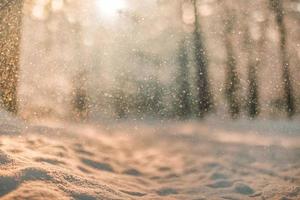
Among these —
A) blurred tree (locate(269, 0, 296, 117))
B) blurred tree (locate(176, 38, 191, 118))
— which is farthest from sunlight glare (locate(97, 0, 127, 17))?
blurred tree (locate(269, 0, 296, 117))

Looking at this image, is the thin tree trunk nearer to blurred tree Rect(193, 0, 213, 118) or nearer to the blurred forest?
Result: the blurred forest

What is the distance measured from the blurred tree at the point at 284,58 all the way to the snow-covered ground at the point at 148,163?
1288mm

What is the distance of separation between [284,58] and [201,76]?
2.12 metres

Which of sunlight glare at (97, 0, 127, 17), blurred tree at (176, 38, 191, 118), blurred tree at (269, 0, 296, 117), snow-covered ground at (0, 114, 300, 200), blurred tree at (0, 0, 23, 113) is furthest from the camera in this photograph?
blurred tree at (176, 38, 191, 118)

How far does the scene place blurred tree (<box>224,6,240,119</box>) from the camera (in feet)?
32.8

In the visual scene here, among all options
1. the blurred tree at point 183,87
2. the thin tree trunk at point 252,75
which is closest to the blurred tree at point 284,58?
the thin tree trunk at point 252,75

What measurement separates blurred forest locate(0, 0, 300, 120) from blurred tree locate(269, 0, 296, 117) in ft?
0.08

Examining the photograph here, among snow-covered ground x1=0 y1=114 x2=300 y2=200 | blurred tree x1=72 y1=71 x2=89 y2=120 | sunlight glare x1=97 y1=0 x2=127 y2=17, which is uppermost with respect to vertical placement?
sunlight glare x1=97 y1=0 x2=127 y2=17

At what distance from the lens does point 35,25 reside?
9.16 m

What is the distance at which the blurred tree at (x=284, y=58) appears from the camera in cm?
977

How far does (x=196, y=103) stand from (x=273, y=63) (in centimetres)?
222

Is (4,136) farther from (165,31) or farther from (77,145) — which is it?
(165,31)

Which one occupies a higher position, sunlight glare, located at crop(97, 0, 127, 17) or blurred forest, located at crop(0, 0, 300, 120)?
sunlight glare, located at crop(97, 0, 127, 17)

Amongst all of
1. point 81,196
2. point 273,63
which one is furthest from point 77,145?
point 273,63
